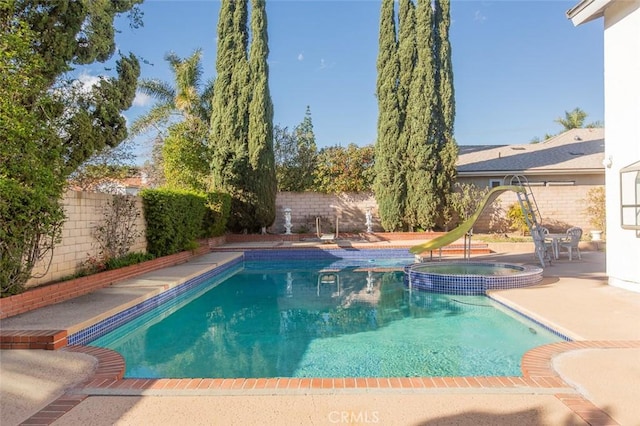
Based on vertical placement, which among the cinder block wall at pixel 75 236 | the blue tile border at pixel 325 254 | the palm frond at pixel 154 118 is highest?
the palm frond at pixel 154 118

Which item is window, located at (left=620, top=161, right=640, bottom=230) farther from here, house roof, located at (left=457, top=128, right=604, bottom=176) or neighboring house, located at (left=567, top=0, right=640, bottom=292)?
house roof, located at (left=457, top=128, right=604, bottom=176)

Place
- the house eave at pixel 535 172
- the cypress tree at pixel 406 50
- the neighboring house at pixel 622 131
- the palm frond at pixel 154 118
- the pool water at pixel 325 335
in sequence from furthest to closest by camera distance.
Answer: the palm frond at pixel 154 118 → the house eave at pixel 535 172 → the cypress tree at pixel 406 50 → the neighboring house at pixel 622 131 → the pool water at pixel 325 335

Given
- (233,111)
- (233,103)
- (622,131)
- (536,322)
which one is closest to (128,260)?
(536,322)

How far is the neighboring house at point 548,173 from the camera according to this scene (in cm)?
1841

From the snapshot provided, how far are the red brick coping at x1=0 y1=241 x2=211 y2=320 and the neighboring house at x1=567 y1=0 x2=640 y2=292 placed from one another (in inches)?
387

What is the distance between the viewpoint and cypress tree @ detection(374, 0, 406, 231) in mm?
18172

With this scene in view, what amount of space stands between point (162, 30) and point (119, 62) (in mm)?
10119

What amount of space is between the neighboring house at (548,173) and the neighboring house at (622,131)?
8682 mm

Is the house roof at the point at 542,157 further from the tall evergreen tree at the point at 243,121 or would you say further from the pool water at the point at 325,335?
the pool water at the point at 325,335

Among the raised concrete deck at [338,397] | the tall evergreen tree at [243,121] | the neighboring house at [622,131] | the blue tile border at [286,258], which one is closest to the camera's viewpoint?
the raised concrete deck at [338,397]

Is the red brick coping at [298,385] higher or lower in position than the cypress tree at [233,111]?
lower

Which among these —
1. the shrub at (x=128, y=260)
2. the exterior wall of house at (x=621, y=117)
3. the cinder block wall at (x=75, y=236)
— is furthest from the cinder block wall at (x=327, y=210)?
the exterior wall of house at (x=621, y=117)

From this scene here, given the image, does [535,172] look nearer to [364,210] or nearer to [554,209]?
[554,209]

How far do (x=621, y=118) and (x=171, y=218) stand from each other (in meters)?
10.9
